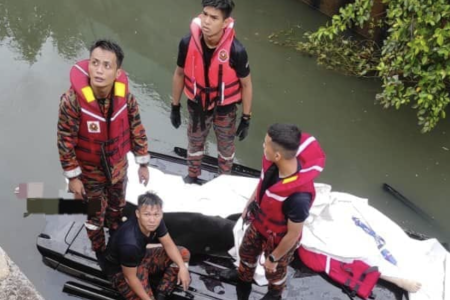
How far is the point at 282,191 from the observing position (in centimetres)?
241

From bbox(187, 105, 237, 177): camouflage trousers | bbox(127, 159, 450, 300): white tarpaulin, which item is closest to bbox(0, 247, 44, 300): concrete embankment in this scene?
bbox(127, 159, 450, 300): white tarpaulin

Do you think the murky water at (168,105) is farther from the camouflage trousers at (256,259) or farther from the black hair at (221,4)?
the black hair at (221,4)

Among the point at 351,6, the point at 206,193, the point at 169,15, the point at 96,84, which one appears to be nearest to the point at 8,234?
the point at 206,193

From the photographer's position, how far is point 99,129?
103 inches

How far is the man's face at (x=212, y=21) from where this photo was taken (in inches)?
118

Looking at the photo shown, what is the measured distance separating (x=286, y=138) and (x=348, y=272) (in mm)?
1237

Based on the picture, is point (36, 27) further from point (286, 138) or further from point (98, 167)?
point (286, 138)

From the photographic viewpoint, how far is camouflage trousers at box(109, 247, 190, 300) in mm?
2865

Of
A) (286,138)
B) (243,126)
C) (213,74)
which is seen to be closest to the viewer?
(286,138)

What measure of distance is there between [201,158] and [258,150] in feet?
3.64

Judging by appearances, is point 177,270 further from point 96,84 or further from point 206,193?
point 96,84

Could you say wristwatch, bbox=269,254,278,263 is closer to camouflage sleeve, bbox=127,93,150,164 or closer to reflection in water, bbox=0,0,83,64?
camouflage sleeve, bbox=127,93,150,164

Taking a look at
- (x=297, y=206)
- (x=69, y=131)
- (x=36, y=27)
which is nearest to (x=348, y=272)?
(x=297, y=206)

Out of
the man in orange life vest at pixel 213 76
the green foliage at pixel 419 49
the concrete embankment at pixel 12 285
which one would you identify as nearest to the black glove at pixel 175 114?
the man in orange life vest at pixel 213 76
